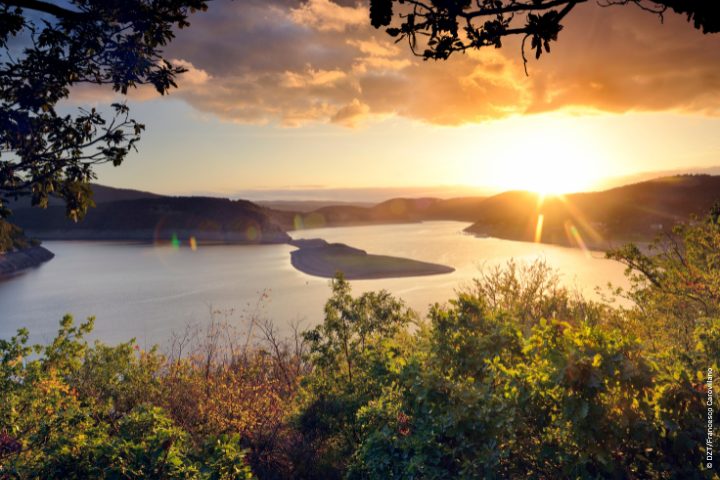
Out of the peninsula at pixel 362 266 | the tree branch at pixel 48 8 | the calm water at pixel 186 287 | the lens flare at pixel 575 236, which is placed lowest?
the calm water at pixel 186 287

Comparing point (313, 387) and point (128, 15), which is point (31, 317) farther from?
point (128, 15)

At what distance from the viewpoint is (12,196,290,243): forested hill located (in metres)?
136

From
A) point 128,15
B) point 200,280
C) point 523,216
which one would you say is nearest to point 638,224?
point 523,216

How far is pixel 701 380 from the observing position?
461cm

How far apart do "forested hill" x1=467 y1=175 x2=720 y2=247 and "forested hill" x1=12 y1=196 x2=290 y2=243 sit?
68.4 m

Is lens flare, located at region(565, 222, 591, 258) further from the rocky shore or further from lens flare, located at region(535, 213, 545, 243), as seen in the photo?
the rocky shore

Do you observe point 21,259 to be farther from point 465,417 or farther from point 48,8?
point 465,417

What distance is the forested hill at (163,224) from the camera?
13638 cm

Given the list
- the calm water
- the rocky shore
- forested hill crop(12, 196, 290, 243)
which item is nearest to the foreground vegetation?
the calm water

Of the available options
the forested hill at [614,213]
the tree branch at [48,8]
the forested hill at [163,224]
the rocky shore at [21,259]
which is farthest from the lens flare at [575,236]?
the rocky shore at [21,259]

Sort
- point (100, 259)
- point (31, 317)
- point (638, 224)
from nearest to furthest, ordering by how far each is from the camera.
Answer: point (31, 317) < point (100, 259) < point (638, 224)

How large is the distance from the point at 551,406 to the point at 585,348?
85 centimetres

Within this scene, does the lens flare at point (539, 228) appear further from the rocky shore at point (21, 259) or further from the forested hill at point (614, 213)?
the rocky shore at point (21, 259)

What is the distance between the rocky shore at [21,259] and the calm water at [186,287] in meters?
2.48
